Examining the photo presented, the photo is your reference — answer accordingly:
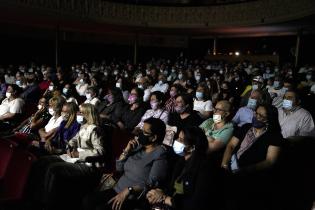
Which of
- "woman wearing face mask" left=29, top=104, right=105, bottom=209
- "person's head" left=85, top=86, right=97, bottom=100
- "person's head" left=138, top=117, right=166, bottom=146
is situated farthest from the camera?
"person's head" left=85, top=86, right=97, bottom=100

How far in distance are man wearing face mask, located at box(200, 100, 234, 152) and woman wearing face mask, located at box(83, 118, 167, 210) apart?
0.79m

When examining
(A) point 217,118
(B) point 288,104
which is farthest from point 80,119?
(B) point 288,104

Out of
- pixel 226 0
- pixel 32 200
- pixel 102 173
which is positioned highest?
pixel 226 0

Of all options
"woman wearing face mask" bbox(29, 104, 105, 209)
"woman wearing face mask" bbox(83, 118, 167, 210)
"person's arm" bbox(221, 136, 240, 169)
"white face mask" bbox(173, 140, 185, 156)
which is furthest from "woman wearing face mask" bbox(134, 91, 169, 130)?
"white face mask" bbox(173, 140, 185, 156)

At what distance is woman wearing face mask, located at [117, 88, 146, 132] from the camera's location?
5.28 m

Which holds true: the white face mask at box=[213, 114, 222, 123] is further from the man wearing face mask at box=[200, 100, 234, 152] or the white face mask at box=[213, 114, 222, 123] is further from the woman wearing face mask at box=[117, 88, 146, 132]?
the woman wearing face mask at box=[117, 88, 146, 132]

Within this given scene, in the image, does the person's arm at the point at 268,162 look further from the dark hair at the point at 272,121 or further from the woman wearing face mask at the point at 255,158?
the dark hair at the point at 272,121

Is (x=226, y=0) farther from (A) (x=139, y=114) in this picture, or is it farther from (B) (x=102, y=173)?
(B) (x=102, y=173)

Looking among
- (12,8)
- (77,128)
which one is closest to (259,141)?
(77,128)

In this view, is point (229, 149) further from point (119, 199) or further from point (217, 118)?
point (119, 199)

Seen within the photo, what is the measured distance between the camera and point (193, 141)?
256 centimetres

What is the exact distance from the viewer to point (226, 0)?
48.5ft

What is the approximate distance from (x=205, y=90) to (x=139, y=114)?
113cm

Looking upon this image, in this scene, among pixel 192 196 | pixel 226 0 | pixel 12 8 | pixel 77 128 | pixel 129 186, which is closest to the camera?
pixel 192 196
